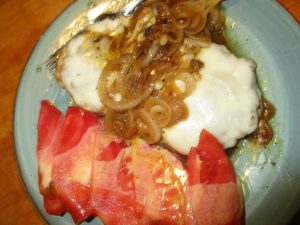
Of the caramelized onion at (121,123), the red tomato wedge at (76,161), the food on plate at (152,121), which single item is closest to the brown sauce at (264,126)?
the food on plate at (152,121)

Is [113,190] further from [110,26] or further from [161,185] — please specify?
[110,26]

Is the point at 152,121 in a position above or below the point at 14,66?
below

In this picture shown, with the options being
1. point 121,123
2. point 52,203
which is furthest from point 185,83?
point 52,203

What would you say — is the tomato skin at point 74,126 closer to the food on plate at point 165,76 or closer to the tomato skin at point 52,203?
the food on plate at point 165,76

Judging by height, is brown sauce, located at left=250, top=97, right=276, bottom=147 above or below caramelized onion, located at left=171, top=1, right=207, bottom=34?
below

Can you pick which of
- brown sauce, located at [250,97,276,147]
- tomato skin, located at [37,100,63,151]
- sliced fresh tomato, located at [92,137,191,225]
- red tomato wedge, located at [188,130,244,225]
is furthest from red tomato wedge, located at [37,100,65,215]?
brown sauce, located at [250,97,276,147]

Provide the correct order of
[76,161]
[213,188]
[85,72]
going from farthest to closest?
[85,72] → [76,161] → [213,188]

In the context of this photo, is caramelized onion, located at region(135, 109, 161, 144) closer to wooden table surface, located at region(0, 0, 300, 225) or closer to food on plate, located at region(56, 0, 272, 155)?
food on plate, located at region(56, 0, 272, 155)

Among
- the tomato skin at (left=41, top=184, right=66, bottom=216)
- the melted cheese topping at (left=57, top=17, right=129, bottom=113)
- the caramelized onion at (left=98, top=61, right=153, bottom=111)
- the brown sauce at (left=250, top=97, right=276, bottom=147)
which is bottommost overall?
the brown sauce at (left=250, top=97, right=276, bottom=147)
